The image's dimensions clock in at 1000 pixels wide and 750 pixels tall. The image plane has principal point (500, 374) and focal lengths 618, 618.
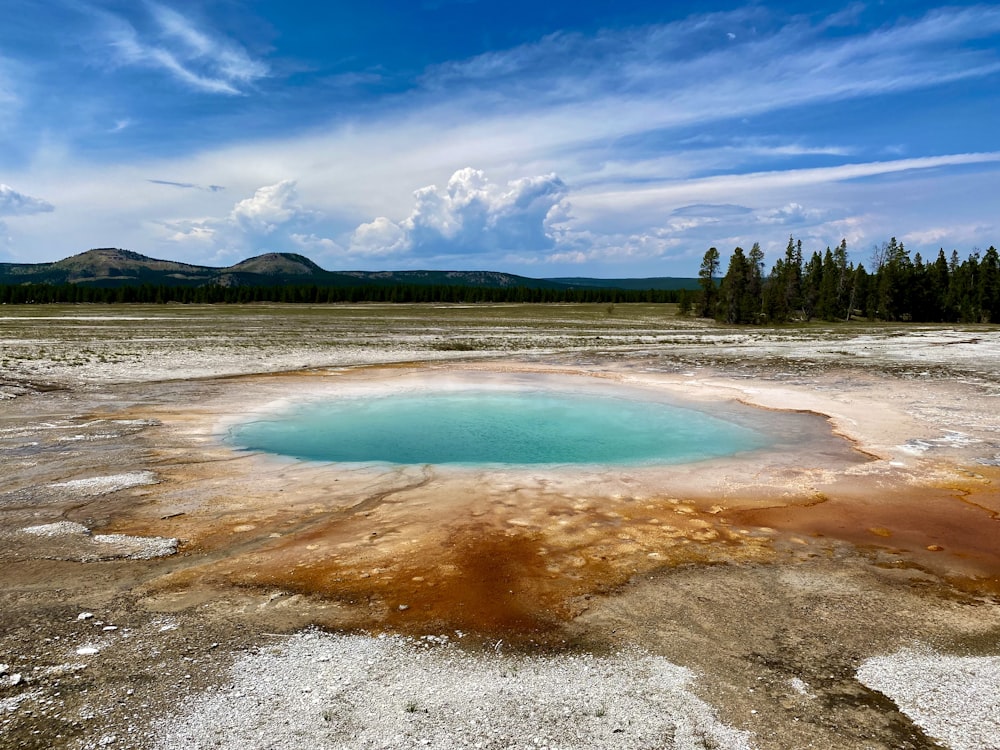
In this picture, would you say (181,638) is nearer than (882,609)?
Yes

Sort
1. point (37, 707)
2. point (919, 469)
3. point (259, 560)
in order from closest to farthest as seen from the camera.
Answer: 1. point (37, 707)
2. point (259, 560)
3. point (919, 469)

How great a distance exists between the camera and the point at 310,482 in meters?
10.8

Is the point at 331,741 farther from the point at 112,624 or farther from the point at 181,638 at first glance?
the point at 112,624

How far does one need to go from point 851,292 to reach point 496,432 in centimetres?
8963

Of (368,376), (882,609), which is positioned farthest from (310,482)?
(368,376)

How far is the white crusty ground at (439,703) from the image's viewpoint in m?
4.43

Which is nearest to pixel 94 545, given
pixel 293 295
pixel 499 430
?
pixel 499 430

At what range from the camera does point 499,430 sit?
16281 millimetres

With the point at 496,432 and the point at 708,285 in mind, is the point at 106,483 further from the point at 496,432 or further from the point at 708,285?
the point at 708,285

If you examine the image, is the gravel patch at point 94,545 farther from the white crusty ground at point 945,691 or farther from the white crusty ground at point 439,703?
the white crusty ground at point 945,691

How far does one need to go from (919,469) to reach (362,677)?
1114cm

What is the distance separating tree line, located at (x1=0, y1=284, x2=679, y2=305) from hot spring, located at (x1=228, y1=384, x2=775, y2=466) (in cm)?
13369

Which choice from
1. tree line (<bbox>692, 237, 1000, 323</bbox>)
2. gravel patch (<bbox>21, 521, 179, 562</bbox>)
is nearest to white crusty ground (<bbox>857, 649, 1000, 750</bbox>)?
gravel patch (<bbox>21, 521, 179, 562</bbox>)

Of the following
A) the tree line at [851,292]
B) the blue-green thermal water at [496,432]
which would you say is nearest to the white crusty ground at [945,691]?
the blue-green thermal water at [496,432]
